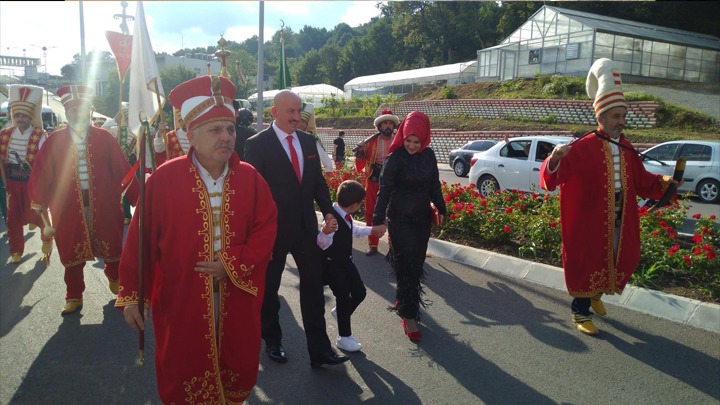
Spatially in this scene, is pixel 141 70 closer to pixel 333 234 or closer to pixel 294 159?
pixel 294 159

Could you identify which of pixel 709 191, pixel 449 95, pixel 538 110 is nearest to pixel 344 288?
pixel 709 191

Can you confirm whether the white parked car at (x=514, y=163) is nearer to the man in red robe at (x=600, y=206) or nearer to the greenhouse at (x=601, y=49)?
the man in red robe at (x=600, y=206)

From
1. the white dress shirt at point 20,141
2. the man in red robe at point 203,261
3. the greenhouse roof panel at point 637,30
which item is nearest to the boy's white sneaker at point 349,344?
the man in red robe at point 203,261

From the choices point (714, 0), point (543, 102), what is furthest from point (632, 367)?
point (714, 0)

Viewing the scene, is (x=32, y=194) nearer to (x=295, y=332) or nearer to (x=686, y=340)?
(x=295, y=332)

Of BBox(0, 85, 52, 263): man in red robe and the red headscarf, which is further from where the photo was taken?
BBox(0, 85, 52, 263): man in red robe

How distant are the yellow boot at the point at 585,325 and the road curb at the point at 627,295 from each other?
0.78m

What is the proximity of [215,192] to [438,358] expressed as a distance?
2372mm

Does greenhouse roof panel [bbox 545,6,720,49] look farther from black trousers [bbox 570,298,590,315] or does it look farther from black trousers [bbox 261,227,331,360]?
black trousers [bbox 261,227,331,360]

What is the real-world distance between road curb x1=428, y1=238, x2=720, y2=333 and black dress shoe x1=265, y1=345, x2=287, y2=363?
10.4ft

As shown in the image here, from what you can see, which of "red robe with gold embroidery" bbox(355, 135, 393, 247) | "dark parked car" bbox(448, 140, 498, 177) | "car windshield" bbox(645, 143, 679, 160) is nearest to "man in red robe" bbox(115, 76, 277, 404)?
"red robe with gold embroidery" bbox(355, 135, 393, 247)

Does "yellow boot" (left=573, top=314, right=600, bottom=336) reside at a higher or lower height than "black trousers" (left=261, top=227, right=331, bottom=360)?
lower

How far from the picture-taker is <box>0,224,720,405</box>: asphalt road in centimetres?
365

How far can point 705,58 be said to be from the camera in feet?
103
